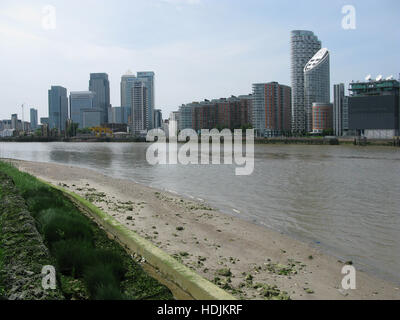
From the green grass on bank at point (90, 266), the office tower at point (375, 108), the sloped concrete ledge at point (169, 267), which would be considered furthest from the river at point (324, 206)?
the office tower at point (375, 108)

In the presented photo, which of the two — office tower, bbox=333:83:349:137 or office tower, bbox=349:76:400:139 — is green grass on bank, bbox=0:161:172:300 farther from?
office tower, bbox=333:83:349:137

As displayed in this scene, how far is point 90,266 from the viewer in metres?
6.59

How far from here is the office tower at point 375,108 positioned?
143 meters

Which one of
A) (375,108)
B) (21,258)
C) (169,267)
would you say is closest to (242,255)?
(169,267)

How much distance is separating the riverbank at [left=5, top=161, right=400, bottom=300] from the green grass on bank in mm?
1593

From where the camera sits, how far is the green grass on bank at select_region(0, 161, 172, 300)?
19.7ft

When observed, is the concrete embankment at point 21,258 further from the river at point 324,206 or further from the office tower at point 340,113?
the office tower at point 340,113

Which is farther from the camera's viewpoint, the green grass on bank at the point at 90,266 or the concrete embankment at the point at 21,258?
the green grass on bank at the point at 90,266

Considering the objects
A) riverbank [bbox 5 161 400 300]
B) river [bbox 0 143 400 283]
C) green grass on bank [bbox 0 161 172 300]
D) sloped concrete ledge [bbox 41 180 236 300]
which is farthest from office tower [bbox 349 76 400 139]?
green grass on bank [bbox 0 161 172 300]

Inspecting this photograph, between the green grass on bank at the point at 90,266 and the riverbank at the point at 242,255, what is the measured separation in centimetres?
159

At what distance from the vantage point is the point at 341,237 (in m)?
13.3

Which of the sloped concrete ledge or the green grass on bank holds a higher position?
the green grass on bank

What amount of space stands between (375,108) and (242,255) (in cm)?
15170
